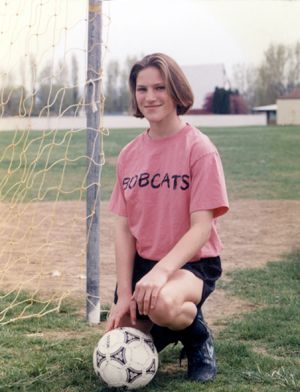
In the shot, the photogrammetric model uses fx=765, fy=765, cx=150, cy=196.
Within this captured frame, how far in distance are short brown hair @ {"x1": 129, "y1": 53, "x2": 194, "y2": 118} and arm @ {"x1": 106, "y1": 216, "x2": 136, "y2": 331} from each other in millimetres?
643

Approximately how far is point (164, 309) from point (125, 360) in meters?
0.31

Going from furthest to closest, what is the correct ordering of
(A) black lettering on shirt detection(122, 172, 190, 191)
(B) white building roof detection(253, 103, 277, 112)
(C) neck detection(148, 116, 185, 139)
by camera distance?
1. (B) white building roof detection(253, 103, 277, 112)
2. (C) neck detection(148, 116, 185, 139)
3. (A) black lettering on shirt detection(122, 172, 190, 191)

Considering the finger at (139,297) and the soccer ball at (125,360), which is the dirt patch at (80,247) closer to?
the soccer ball at (125,360)

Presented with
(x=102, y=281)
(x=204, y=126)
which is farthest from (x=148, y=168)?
(x=204, y=126)

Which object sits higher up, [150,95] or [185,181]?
[150,95]

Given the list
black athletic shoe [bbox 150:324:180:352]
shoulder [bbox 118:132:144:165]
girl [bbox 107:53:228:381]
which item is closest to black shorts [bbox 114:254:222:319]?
girl [bbox 107:53:228:381]

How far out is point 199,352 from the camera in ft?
11.7

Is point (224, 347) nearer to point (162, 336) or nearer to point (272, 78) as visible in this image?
point (162, 336)

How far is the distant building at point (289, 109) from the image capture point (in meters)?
35.4

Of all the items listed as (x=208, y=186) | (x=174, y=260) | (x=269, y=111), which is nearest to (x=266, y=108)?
(x=269, y=111)

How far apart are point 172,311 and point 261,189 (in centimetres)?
896

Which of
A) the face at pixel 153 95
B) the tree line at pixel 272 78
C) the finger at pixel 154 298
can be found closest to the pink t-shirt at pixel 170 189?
the face at pixel 153 95

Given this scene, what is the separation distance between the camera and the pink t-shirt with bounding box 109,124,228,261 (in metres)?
3.43

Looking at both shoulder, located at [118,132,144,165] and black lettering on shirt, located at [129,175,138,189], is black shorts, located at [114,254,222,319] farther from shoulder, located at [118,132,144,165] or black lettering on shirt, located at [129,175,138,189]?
shoulder, located at [118,132,144,165]
